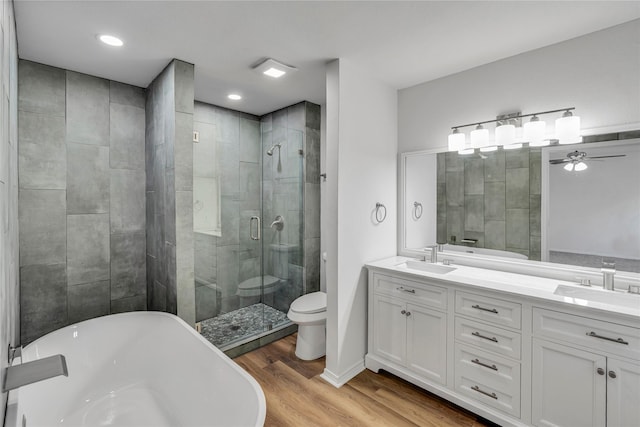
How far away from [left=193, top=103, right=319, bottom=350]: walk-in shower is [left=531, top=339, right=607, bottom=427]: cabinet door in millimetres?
2174

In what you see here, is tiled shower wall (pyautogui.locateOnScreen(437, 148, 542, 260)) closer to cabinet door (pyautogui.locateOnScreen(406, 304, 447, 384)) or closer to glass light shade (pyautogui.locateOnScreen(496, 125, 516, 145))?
glass light shade (pyautogui.locateOnScreen(496, 125, 516, 145))

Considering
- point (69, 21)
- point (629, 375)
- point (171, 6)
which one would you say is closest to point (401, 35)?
point (171, 6)

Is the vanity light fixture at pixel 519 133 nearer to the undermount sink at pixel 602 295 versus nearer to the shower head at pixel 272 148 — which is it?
the undermount sink at pixel 602 295

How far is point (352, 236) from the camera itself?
249cm

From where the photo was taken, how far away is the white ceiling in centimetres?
171

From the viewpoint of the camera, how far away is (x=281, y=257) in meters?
3.47

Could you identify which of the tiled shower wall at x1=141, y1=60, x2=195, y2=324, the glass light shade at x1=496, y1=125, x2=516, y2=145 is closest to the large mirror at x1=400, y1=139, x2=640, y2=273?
the glass light shade at x1=496, y1=125, x2=516, y2=145

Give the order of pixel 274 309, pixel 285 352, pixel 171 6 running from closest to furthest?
pixel 171 6, pixel 285 352, pixel 274 309

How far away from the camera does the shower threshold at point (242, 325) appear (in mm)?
2928

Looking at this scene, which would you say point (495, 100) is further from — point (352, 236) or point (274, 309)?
point (274, 309)

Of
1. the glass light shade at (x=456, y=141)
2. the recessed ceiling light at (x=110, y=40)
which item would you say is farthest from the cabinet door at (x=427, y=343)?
the recessed ceiling light at (x=110, y=40)

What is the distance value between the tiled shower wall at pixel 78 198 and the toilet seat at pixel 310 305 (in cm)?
144

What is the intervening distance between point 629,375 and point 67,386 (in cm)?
314

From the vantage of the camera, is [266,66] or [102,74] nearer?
[266,66]
